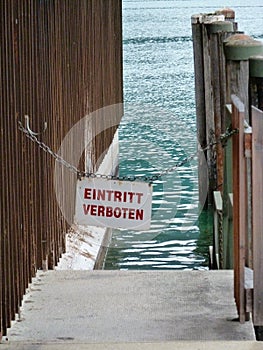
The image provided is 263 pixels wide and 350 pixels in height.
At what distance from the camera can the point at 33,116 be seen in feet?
21.7

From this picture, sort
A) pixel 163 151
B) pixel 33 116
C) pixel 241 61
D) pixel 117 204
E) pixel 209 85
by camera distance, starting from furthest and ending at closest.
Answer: pixel 163 151 < pixel 209 85 < pixel 241 61 < pixel 33 116 < pixel 117 204

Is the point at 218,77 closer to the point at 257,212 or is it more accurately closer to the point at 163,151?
the point at 257,212

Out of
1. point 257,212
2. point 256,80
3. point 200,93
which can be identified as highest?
point 256,80

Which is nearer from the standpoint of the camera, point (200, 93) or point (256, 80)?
point (256, 80)

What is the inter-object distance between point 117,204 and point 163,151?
10808mm

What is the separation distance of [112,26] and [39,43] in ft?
24.9

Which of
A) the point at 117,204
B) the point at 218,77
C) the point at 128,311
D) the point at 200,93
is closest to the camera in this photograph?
the point at 128,311

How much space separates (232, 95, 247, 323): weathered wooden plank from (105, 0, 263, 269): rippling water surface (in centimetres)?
475

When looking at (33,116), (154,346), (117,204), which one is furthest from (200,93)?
(154,346)

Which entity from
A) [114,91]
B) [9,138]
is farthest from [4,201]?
[114,91]

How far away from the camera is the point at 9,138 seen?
5.83 metres

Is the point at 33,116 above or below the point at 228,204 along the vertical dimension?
above

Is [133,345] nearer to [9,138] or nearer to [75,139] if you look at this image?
[9,138]

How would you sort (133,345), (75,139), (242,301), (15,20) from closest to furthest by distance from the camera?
(133,345)
(242,301)
(15,20)
(75,139)
